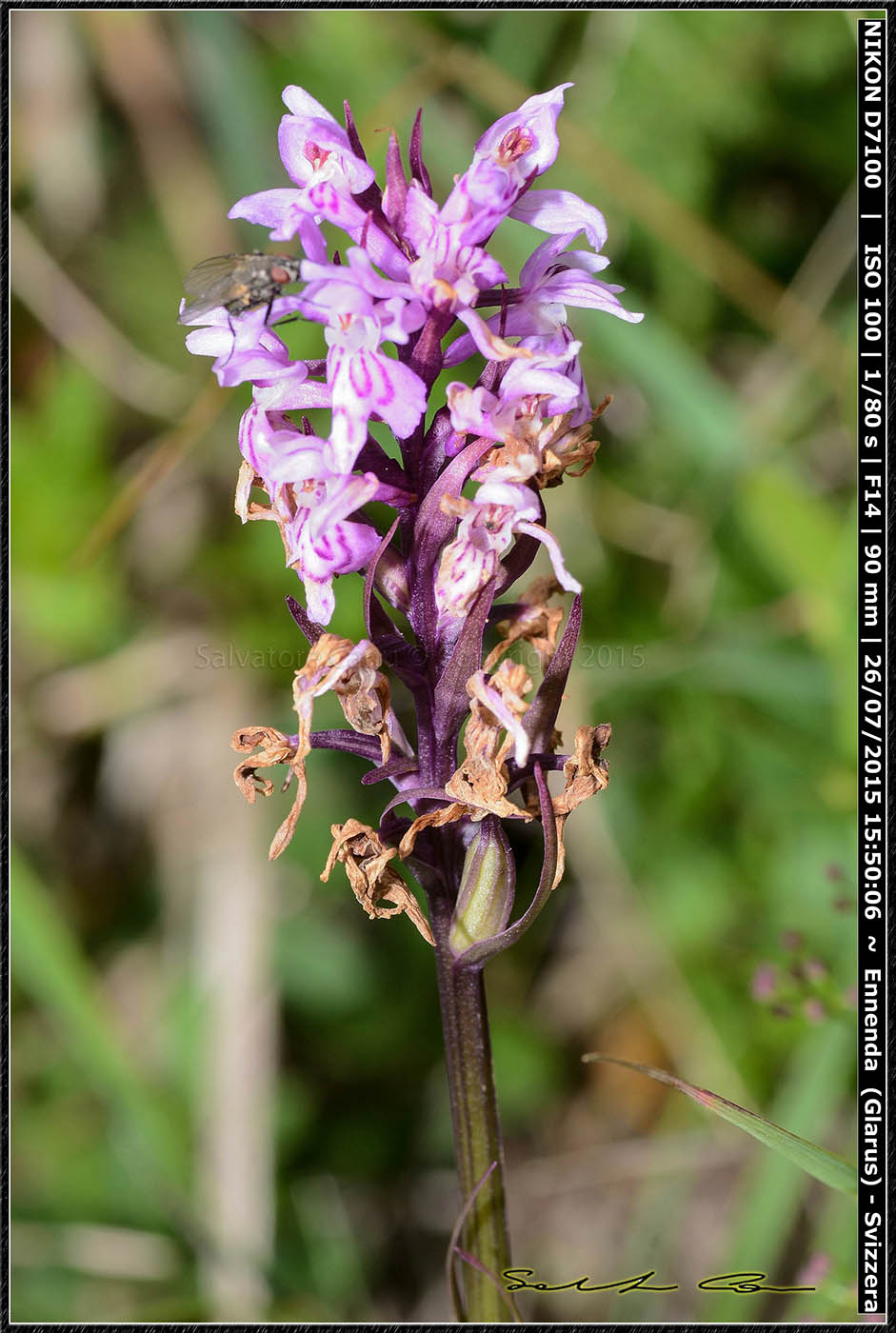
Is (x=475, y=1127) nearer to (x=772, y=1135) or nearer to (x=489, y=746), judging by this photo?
(x=772, y=1135)

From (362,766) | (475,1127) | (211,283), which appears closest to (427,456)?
(211,283)

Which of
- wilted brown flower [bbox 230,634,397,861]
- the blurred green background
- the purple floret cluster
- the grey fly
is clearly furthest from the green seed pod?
the blurred green background

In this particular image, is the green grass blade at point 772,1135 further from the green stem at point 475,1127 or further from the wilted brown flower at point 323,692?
the wilted brown flower at point 323,692

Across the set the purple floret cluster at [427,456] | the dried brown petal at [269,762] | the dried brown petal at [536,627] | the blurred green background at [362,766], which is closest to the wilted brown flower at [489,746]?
the purple floret cluster at [427,456]

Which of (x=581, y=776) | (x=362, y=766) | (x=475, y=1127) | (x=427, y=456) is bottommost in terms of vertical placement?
(x=475, y=1127)

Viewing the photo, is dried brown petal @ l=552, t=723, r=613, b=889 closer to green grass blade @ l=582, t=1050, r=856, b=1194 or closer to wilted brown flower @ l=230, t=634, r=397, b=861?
wilted brown flower @ l=230, t=634, r=397, b=861

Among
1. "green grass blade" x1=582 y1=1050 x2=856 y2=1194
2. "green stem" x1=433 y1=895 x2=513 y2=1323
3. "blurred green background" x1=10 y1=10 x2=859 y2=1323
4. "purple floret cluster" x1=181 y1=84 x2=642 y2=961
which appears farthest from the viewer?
"blurred green background" x1=10 y1=10 x2=859 y2=1323
